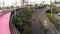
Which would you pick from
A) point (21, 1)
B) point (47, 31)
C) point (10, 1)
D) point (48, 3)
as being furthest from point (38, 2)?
point (47, 31)

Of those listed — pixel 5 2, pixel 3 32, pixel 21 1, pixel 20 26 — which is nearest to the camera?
pixel 3 32

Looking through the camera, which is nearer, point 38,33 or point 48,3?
point 38,33

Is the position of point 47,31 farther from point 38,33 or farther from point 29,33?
point 29,33

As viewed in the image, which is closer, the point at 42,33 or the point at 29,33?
the point at 29,33

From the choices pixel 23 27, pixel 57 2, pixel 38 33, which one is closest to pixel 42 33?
pixel 38 33

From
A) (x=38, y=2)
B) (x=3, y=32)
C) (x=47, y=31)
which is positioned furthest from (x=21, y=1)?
(x=3, y=32)

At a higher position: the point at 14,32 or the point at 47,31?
the point at 14,32

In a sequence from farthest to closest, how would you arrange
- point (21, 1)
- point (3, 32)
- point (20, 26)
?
1. point (21, 1)
2. point (20, 26)
3. point (3, 32)

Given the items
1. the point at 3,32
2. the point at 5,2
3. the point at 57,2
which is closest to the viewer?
the point at 3,32

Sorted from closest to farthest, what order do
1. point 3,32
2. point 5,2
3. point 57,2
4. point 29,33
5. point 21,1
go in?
point 3,32 < point 29,33 < point 5,2 < point 21,1 < point 57,2
